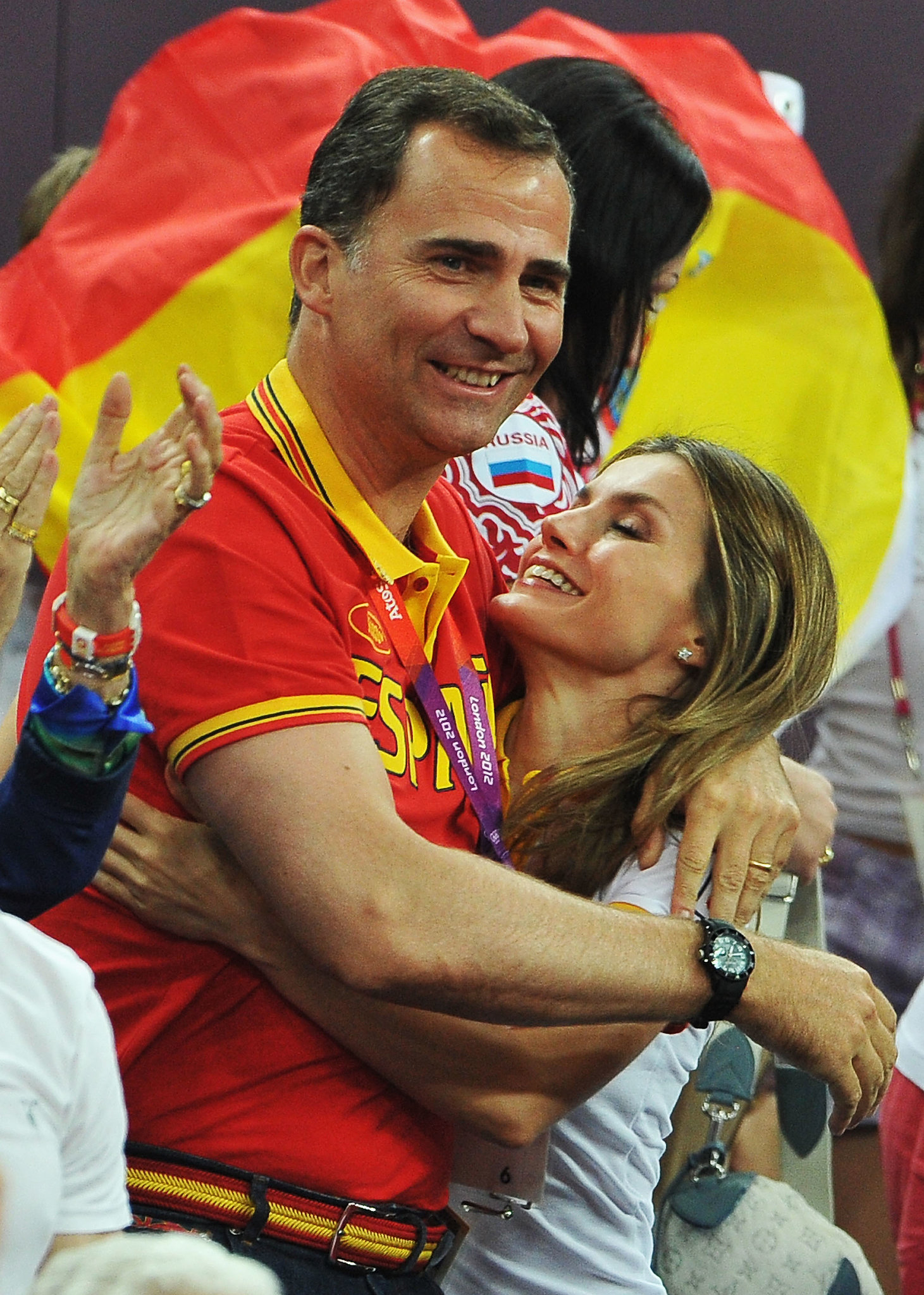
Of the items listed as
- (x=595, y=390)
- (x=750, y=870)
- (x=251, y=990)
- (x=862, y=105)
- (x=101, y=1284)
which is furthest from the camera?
(x=862, y=105)

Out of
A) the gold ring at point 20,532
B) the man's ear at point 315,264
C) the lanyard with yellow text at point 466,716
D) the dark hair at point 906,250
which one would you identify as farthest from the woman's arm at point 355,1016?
the dark hair at point 906,250

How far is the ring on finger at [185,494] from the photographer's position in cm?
125

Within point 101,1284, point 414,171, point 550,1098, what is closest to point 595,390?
point 414,171

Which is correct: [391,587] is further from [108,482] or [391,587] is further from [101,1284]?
[101,1284]

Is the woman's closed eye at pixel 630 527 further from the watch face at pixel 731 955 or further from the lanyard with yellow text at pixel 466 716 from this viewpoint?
the watch face at pixel 731 955

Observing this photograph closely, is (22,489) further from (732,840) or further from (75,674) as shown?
(732,840)

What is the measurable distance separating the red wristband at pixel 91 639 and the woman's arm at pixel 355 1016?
31 cm

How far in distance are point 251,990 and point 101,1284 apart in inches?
32.0

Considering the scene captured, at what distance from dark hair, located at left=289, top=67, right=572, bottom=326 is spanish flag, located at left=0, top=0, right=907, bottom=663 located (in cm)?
88

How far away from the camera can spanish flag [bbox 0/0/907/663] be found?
2600mm

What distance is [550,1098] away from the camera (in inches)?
64.2

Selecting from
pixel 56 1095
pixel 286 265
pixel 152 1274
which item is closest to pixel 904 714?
pixel 286 265

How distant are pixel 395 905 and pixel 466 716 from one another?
15.1 inches

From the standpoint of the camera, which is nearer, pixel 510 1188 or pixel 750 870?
pixel 510 1188
